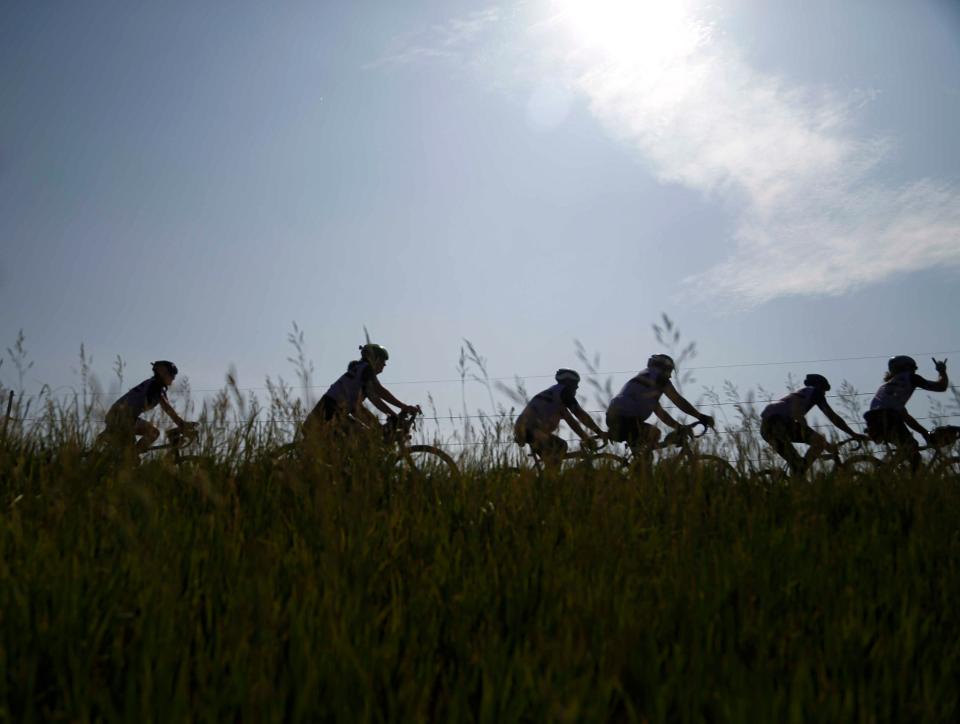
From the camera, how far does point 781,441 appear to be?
4855 mm

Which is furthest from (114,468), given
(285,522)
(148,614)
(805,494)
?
(805,494)

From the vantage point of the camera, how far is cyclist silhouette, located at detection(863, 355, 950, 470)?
23.0ft

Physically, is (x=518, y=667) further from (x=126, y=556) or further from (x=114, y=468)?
(x=114, y=468)

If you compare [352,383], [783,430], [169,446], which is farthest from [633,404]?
[169,446]

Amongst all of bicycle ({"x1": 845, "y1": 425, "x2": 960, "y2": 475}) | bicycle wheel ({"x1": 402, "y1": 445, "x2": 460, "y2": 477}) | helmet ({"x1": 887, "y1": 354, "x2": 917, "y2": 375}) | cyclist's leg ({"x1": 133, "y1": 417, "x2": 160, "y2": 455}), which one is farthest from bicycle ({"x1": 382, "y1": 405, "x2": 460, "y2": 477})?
helmet ({"x1": 887, "y1": 354, "x2": 917, "y2": 375})

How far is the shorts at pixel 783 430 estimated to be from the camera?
493cm

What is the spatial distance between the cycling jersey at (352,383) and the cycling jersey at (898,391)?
5.38 meters

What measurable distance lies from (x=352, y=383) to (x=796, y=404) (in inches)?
156

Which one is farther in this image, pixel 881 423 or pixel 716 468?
pixel 881 423

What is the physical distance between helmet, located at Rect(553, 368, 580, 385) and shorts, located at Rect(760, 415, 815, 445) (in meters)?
1.86

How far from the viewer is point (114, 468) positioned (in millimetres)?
3375

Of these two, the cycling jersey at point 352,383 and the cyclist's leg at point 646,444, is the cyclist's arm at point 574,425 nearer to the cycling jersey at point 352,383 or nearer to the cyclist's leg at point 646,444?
the cyclist's leg at point 646,444

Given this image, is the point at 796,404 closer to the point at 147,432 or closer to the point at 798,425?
the point at 798,425

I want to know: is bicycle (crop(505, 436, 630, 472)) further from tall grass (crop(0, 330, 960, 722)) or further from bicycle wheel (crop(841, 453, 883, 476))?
bicycle wheel (crop(841, 453, 883, 476))
